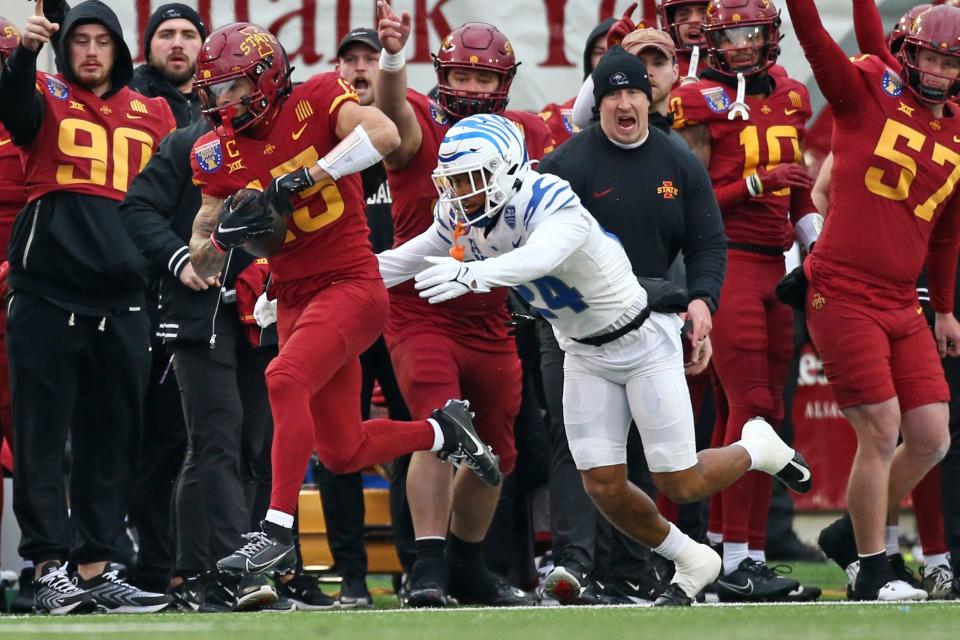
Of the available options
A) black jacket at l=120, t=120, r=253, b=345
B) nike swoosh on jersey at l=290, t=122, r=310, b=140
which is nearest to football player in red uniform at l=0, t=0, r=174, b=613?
black jacket at l=120, t=120, r=253, b=345

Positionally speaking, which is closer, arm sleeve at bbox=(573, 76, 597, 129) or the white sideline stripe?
the white sideline stripe

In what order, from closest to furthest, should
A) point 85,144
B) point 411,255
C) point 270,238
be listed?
1. point 270,238
2. point 411,255
3. point 85,144

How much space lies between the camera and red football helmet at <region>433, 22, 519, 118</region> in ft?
23.8

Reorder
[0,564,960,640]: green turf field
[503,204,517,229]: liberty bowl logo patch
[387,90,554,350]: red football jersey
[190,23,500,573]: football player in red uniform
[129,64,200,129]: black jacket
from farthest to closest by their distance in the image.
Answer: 1. [129,64,200,129]: black jacket
2. [387,90,554,350]: red football jersey
3. [190,23,500,573]: football player in red uniform
4. [503,204,517,229]: liberty bowl logo patch
5. [0,564,960,640]: green turf field

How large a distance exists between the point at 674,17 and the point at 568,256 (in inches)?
101

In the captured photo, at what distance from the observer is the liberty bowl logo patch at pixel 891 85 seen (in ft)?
22.9

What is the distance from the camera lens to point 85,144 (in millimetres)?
7289

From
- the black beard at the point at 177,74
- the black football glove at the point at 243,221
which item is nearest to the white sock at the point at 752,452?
the black football glove at the point at 243,221

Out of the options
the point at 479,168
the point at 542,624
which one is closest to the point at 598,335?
the point at 479,168

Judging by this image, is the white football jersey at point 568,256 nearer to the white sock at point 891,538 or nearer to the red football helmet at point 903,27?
the red football helmet at point 903,27

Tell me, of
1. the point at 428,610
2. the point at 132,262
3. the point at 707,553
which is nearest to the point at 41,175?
the point at 132,262

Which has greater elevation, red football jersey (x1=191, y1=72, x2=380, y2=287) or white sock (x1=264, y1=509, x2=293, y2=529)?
red football jersey (x1=191, y1=72, x2=380, y2=287)

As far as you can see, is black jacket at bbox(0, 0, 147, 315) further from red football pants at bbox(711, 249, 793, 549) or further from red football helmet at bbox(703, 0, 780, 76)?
red football helmet at bbox(703, 0, 780, 76)

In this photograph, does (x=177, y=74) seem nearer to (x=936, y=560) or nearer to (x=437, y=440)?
(x=437, y=440)
